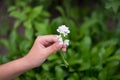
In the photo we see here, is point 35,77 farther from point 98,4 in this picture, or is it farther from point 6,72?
point 98,4

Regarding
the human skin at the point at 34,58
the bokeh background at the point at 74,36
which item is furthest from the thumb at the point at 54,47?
the bokeh background at the point at 74,36

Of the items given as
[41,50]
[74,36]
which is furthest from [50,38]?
[74,36]

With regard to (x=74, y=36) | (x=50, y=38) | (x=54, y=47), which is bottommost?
(x=54, y=47)

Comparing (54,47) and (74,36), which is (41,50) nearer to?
(54,47)

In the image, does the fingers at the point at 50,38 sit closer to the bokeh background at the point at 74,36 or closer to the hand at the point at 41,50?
the hand at the point at 41,50

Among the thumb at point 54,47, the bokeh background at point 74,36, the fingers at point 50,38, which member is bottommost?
the thumb at point 54,47

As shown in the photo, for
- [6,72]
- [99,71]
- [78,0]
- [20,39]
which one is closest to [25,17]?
[20,39]

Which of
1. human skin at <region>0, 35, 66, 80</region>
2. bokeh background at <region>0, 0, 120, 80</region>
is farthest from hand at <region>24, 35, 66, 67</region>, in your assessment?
bokeh background at <region>0, 0, 120, 80</region>
